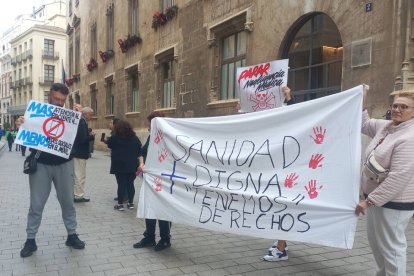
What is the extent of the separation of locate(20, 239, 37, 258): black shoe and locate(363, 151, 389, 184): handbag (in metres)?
3.73

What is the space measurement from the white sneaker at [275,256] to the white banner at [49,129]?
2606mm

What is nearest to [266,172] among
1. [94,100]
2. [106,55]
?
[106,55]

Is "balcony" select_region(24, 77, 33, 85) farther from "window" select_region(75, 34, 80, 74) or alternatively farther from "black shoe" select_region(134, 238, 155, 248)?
"black shoe" select_region(134, 238, 155, 248)

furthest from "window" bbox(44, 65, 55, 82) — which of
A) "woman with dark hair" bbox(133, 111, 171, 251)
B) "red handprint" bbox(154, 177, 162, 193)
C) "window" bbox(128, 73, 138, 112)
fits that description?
"red handprint" bbox(154, 177, 162, 193)

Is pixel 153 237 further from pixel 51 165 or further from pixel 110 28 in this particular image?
pixel 110 28

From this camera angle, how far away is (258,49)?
10.3 meters

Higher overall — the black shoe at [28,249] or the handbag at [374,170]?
the handbag at [374,170]

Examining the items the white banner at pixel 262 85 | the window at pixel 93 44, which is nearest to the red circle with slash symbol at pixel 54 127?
the white banner at pixel 262 85

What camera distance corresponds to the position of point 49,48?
63.9 meters

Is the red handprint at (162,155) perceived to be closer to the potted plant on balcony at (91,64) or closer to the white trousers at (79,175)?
the white trousers at (79,175)

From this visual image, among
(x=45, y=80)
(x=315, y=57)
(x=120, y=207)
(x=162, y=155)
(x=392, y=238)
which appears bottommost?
(x=120, y=207)

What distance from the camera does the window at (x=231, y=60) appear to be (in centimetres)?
1155

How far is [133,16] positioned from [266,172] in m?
17.8

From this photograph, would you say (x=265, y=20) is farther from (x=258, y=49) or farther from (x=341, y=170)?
(x=341, y=170)
